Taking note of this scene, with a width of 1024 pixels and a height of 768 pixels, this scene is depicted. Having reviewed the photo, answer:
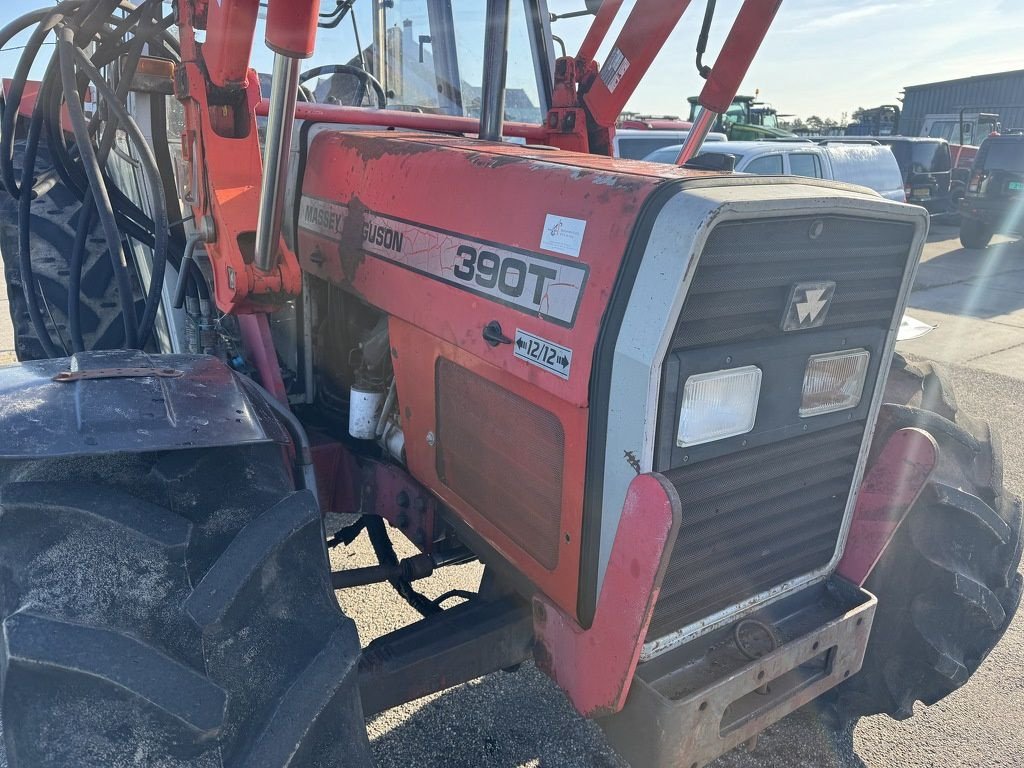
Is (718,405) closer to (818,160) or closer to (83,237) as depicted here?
(83,237)

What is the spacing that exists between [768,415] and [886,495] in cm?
61

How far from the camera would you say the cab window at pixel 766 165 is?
→ 29.0 ft

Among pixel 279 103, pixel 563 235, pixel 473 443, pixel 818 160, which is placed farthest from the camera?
pixel 818 160

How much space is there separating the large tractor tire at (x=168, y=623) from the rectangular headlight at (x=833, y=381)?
1116 mm

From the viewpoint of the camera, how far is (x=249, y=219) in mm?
2189

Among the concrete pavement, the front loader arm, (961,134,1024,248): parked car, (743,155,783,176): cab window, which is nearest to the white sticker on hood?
the front loader arm

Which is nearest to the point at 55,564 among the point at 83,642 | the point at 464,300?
the point at 83,642

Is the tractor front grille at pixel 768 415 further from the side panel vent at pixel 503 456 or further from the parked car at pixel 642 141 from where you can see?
the parked car at pixel 642 141

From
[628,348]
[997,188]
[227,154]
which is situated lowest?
[997,188]

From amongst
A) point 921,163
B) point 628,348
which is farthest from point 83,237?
point 921,163

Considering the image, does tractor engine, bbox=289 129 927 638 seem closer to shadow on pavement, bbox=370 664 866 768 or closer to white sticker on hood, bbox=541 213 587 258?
white sticker on hood, bbox=541 213 587 258

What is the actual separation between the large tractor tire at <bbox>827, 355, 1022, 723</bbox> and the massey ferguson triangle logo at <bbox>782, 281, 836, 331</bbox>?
65cm

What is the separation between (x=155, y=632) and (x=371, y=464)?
0.99m

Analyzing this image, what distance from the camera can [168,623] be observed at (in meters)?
1.45
